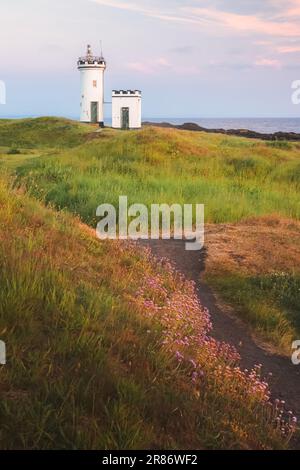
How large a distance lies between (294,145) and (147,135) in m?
14.6

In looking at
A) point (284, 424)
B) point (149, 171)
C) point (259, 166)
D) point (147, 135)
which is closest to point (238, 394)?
point (284, 424)

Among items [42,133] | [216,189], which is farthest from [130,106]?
[216,189]

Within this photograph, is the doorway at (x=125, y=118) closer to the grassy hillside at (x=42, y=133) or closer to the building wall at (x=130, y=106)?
the building wall at (x=130, y=106)

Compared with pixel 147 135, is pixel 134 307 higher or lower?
lower

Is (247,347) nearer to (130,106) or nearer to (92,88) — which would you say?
(130,106)

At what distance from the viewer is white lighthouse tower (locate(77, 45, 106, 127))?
71125mm

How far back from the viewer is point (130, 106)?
227 ft

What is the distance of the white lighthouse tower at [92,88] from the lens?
2800 inches

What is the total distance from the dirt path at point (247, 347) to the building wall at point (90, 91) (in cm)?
6301

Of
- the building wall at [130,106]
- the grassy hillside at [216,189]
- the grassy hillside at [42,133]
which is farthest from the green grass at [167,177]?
the building wall at [130,106]

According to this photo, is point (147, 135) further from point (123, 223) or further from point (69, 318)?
point (69, 318)

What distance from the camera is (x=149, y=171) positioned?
22141 mm

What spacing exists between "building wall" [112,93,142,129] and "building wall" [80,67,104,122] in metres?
2.93

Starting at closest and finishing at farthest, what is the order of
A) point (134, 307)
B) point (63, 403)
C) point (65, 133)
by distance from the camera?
point (63, 403) → point (134, 307) → point (65, 133)
